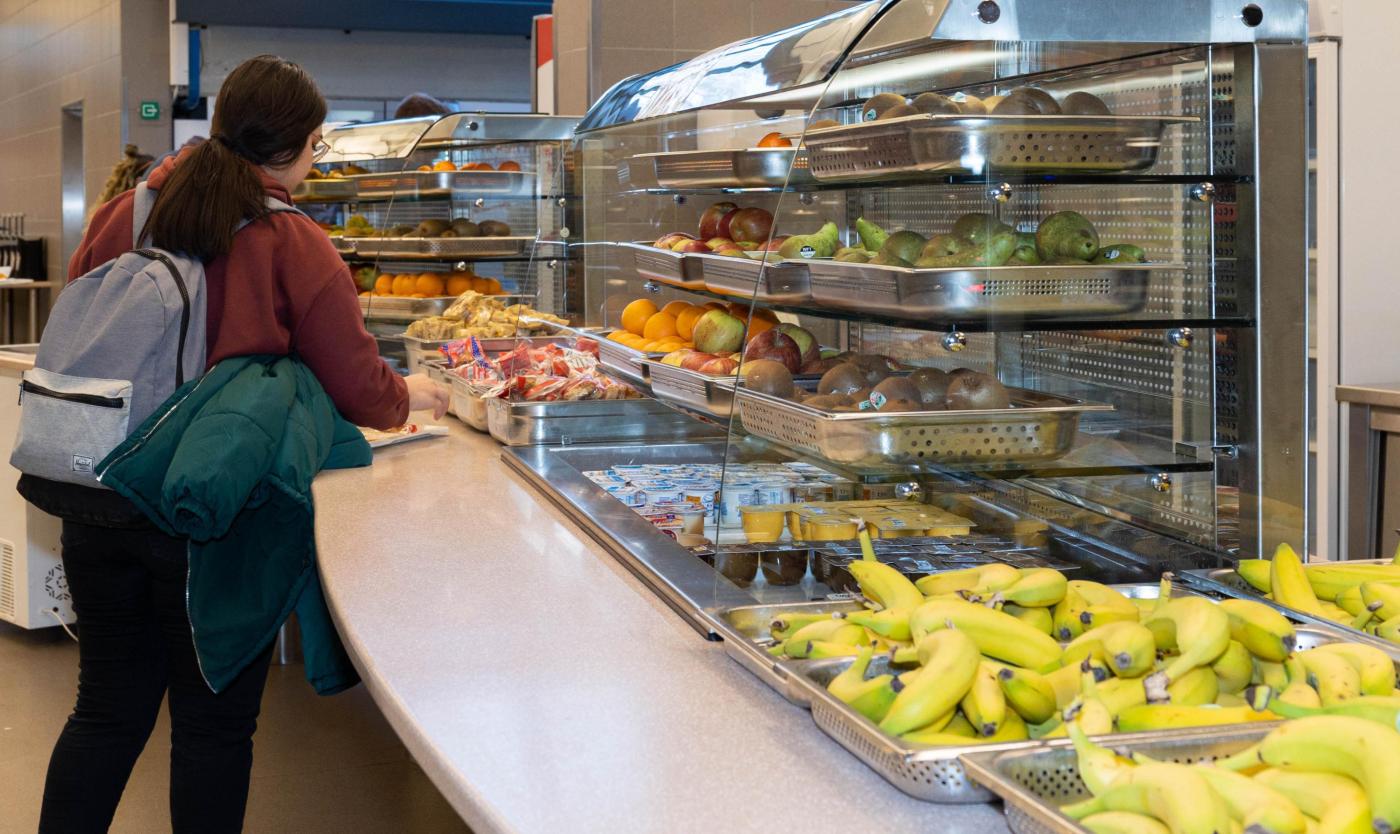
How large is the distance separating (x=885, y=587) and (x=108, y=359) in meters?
1.33

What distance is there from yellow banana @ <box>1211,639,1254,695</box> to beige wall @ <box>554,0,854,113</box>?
4155 millimetres

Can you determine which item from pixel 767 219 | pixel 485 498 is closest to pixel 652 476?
pixel 485 498

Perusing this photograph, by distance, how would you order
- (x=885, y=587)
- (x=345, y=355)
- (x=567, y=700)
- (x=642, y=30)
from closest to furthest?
(x=567, y=700) → (x=885, y=587) → (x=345, y=355) → (x=642, y=30)

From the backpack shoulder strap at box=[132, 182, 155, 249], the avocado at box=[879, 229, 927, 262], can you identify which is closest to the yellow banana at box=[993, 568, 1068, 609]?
the avocado at box=[879, 229, 927, 262]

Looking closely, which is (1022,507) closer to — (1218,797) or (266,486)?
(1218,797)

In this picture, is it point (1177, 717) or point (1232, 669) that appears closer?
point (1177, 717)

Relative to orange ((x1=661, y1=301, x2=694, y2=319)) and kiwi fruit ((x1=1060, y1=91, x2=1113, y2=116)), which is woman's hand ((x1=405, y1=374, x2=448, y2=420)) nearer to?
orange ((x1=661, y1=301, x2=694, y2=319))

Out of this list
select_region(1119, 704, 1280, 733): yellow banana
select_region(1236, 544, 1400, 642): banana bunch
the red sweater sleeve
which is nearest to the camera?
select_region(1119, 704, 1280, 733): yellow banana

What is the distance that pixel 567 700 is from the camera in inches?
59.4

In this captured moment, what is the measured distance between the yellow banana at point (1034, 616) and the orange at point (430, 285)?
3.32 m

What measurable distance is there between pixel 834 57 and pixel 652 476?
1.15 metres

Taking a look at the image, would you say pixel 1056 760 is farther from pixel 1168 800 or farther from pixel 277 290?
pixel 277 290

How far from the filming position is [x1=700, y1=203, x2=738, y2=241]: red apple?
273cm

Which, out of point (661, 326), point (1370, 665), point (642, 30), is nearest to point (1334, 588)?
point (1370, 665)
